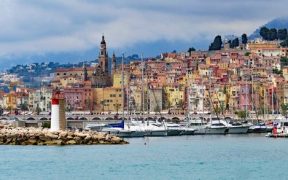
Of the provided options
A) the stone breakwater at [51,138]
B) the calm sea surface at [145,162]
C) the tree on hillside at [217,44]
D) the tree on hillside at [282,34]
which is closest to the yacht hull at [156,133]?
the calm sea surface at [145,162]

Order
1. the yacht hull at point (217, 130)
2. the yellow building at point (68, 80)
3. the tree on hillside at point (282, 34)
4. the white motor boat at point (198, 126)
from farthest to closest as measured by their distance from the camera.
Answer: the tree on hillside at point (282, 34)
the yellow building at point (68, 80)
the white motor boat at point (198, 126)
the yacht hull at point (217, 130)

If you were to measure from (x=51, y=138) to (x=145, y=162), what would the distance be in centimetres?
1069

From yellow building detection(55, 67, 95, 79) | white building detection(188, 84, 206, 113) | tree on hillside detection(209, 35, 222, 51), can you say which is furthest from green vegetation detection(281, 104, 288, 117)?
tree on hillside detection(209, 35, 222, 51)

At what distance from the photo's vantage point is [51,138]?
50.7 meters

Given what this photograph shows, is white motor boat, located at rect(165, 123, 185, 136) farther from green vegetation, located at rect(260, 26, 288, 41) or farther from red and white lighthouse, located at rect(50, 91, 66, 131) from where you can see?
green vegetation, located at rect(260, 26, 288, 41)

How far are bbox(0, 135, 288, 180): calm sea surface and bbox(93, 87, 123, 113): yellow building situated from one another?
76381 mm

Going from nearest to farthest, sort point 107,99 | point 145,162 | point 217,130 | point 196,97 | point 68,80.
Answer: point 145,162 → point 217,130 → point 196,97 → point 107,99 → point 68,80

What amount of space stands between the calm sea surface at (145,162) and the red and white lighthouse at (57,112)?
159 cm

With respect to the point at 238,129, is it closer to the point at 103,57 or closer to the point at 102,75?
the point at 103,57

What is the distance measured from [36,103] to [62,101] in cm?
9676

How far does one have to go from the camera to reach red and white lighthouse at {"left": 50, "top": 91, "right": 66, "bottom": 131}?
50.0 metres

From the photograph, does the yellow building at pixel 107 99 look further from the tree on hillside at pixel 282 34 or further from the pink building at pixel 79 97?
the tree on hillside at pixel 282 34

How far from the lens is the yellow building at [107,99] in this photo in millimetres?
131125

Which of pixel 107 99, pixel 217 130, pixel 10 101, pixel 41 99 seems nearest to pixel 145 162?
pixel 217 130
